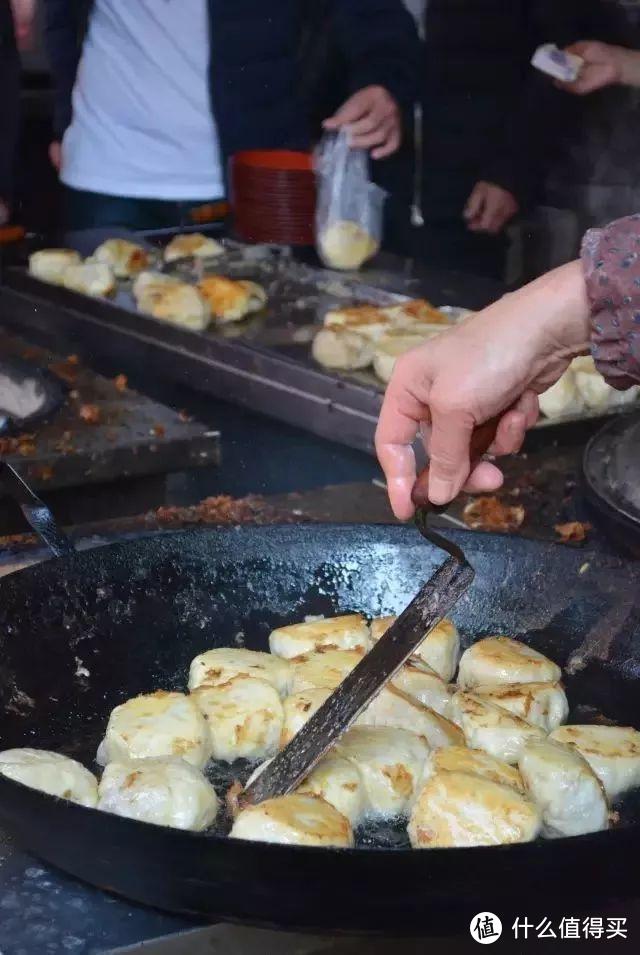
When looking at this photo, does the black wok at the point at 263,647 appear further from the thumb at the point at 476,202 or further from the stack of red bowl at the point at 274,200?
the thumb at the point at 476,202

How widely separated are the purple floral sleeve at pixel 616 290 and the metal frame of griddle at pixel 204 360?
1.65 metres

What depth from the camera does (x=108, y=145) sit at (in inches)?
225

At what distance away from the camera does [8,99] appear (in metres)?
5.71

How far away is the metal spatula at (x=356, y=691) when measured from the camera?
1.68 meters

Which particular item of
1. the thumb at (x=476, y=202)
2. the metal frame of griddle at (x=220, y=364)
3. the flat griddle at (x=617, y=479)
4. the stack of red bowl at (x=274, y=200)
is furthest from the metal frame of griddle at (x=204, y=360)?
the thumb at (x=476, y=202)

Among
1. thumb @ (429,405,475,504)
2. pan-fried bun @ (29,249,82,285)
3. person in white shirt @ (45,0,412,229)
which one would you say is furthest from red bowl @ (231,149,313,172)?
thumb @ (429,405,475,504)

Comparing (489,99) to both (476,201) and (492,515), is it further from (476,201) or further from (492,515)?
(492,515)

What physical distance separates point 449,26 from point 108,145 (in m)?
1.78

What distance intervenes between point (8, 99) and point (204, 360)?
8.45 ft

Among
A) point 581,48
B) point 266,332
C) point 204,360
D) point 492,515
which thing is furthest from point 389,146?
point 492,515

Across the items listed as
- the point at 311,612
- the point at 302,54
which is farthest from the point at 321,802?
the point at 302,54

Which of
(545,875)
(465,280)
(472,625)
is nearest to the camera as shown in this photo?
(545,875)

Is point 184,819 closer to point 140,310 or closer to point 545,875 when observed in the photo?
point 545,875

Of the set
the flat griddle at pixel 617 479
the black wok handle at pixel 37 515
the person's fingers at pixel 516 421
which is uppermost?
the person's fingers at pixel 516 421
